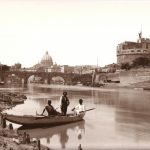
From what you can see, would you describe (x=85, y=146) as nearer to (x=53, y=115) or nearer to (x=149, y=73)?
(x=53, y=115)

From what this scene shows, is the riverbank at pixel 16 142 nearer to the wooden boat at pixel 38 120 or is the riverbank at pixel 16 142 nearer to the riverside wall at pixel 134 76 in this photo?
the wooden boat at pixel 38 120

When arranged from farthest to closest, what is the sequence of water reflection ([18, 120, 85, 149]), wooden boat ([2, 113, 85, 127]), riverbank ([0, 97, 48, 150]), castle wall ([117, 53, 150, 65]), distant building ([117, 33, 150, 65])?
distant building ([117, 33, 150, 65])
castle wall ([117, 53, 150, 65])
wooden boat ([2, 113, 85, 127])
water reflection ([18, 120, 85, 149])
riverbank ([0, 97, 48, 150])

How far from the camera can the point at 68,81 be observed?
396 feet

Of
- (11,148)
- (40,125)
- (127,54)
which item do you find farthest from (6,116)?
(127,54)

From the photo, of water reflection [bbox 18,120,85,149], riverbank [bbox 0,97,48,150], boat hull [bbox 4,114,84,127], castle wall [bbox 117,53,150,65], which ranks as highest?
castle wall [bbox 117,53,150,65]

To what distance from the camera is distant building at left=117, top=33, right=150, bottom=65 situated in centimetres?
10445

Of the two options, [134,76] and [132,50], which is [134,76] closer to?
[134,76]

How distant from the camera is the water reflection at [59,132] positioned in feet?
55.0

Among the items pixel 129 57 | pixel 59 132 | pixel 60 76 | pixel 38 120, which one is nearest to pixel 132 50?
pixel 129 57

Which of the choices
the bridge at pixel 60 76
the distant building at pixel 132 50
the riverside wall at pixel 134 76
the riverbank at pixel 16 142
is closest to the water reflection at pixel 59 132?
the riverbank at pixel 16 142

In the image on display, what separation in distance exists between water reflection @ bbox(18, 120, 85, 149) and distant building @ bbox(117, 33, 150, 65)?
84787 mm

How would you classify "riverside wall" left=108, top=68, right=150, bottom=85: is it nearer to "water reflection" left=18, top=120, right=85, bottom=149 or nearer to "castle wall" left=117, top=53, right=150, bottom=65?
"castle wall" left=117, top=53, right=150, bottom=65

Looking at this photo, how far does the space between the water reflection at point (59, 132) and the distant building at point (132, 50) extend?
8479 cm

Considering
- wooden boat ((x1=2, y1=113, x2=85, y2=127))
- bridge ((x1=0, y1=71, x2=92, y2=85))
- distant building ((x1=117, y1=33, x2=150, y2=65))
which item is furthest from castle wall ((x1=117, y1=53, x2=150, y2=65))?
wooden boat ((x1=2, y1=113, x2=85, y2=127))
